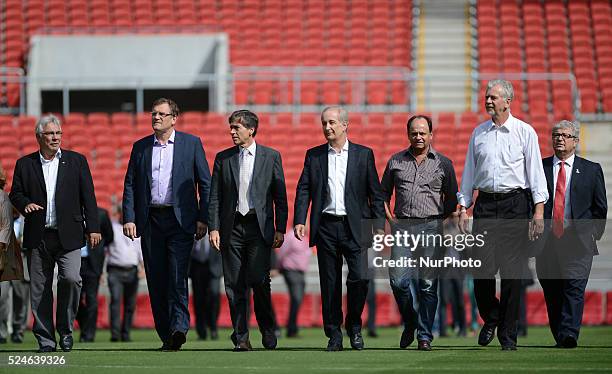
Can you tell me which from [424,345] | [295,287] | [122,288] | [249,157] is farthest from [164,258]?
[295,287]

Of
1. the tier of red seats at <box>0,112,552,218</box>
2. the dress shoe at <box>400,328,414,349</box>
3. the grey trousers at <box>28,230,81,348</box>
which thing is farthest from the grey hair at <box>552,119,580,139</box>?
the tier of red seats at <box>0,112,552,218</box>

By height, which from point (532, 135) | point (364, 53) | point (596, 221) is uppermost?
point (364, 53)

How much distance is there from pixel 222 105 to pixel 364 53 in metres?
3.39

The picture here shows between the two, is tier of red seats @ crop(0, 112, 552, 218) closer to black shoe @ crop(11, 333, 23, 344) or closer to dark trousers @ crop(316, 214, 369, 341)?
black shoe @ crop(11, 333, 23, 344)

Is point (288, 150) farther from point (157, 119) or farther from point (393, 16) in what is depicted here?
point (157, 119)

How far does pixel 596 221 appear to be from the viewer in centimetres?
1162

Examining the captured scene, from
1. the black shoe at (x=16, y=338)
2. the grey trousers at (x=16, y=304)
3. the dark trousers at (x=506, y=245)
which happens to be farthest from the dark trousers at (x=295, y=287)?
the dark trousers at (x=506, y=245)

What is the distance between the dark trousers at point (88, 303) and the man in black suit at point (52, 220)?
4.64 meters

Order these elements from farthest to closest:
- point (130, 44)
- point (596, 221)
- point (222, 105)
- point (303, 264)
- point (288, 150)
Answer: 1. point (130, 44)
2. point (222, 105)
3. point (288, 150)
4. point (303, 264)
5. point (596, 221)

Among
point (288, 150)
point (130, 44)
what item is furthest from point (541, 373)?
point (130, 44)

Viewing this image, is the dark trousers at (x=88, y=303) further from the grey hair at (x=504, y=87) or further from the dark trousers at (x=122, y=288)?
the grey hair at (x=504, y=87)

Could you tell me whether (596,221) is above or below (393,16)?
below

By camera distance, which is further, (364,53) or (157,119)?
(364,53)

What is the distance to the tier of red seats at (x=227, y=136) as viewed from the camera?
2300cm
